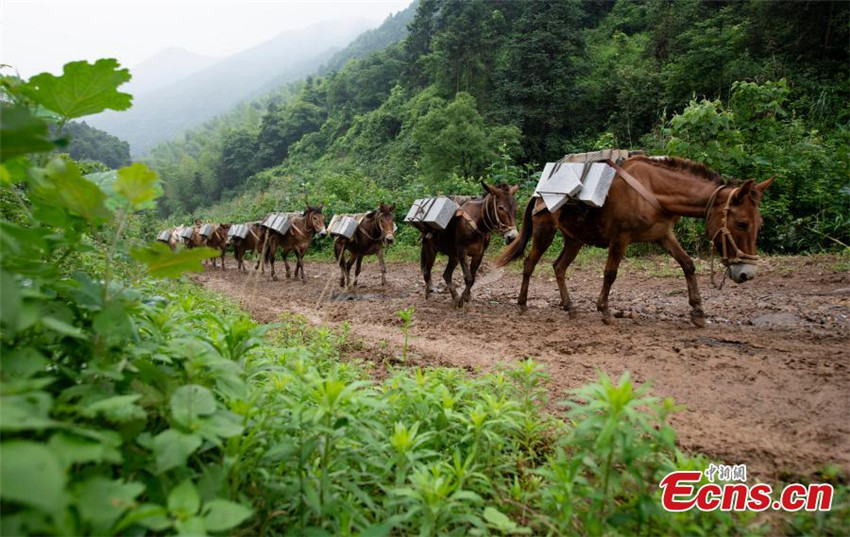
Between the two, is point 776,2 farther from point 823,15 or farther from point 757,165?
point 757,165

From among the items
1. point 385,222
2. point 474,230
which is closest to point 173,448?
point 474,230

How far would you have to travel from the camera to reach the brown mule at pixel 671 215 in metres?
4.76

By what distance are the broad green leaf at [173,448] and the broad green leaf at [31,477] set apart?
0.40 metres

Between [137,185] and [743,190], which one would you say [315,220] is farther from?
[137,185]

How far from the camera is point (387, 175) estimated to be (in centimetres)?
3612

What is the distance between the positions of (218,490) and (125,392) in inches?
18.4

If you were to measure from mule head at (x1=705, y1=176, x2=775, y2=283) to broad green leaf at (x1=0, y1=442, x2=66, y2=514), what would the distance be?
5.59 meters

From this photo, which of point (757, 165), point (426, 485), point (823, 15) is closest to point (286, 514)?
point (426, 485)

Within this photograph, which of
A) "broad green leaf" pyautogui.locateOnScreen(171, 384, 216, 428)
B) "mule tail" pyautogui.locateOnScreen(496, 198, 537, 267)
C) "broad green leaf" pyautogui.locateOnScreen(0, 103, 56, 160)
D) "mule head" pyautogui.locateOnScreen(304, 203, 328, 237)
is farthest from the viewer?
"mule head" pyautogui.locateOnScreen(304, 203, 328, 237)

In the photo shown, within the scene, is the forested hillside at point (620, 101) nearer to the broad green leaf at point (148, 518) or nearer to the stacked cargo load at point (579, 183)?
the stacked cargo load at point (579, 183)

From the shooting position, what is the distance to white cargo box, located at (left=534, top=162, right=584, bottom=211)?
18.1 ft

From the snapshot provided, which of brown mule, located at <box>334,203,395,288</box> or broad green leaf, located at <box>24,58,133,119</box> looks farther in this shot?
brown mule, located at <box>334,203,395,288</box>

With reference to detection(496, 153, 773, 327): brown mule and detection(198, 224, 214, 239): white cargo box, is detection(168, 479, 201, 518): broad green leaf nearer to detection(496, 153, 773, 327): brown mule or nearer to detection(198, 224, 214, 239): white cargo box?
detection(496, 153, 773, 327): brown mule

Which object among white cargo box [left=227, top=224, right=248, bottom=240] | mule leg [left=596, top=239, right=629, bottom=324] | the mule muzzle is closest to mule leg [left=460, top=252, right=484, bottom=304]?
mule leg [left=596, top=239, right=629, bottom=324]
